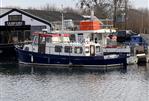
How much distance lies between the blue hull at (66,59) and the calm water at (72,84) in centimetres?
148

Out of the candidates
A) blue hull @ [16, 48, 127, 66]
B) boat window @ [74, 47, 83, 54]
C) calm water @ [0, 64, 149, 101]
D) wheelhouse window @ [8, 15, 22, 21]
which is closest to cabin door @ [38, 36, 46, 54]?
blue hull @ [16, 48, 127, 66]

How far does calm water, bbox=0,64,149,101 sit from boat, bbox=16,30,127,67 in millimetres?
1762

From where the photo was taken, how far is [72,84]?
40.5 meters

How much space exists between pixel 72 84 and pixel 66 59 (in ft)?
37.7

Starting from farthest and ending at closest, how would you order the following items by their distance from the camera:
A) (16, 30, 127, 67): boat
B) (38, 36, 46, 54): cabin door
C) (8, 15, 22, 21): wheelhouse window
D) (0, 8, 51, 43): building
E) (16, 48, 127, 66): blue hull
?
(8, 15, 22, 21): wheelhouse window → (0, 8, 51, 43): building → (38, 36, 46, 54): cabin door → (16, 30, 127, 67): boat → (16, 48, 127, 66): blue hull

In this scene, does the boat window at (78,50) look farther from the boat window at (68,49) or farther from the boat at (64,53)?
the boat window at (68,49)

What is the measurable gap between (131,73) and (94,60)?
5078 mm

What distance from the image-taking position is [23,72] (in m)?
48.2

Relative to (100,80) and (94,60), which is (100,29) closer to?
(94,60)

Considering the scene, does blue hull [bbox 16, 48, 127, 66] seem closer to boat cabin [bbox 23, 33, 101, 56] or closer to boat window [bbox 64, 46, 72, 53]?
boat cabin [bbox 23, 33, 101, 56]

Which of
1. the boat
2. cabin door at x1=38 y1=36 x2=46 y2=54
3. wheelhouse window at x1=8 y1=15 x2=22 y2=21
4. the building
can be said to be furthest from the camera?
wheelhouse window at x1=8 y1=15 x2=22 y2=21

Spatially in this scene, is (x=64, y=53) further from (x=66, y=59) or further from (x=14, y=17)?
(x=14, y=17)

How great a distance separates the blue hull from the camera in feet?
168

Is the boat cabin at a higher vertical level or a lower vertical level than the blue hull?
higher
